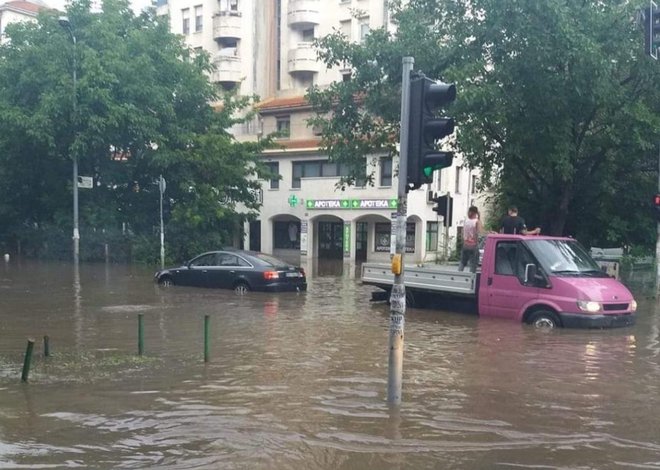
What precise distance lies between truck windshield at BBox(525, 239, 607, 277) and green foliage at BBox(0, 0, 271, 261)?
20051 millimetres

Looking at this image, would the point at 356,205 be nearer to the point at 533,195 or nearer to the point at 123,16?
the point at 123,16

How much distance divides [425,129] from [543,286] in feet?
22.1

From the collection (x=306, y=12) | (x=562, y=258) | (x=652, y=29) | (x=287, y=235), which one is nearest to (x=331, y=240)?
(x=287, y=235)

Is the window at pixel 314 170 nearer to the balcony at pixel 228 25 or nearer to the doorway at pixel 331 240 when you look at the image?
the doorway at pixel 331 240

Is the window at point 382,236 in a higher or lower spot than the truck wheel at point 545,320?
higher

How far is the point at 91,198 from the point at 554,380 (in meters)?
27.8

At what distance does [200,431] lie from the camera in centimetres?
624

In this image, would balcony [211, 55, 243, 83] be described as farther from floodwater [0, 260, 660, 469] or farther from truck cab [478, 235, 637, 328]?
truck cab [478, 235, 637, 328]

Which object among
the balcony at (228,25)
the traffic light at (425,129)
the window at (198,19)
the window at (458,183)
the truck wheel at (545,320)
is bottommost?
the truck wheel at (545,320)

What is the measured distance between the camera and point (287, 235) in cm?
4306

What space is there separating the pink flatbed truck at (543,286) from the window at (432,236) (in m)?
24.0

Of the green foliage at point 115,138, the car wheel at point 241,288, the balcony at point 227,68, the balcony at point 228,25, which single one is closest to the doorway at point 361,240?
the green foliage at point 115,138

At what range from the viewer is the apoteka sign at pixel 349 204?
37375 mm

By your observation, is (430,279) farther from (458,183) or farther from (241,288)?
(458,183)
